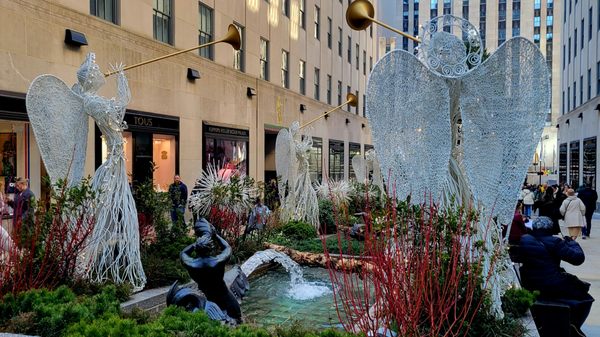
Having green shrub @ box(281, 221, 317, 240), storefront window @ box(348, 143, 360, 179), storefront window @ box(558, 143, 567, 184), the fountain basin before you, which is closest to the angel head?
the fountain basin

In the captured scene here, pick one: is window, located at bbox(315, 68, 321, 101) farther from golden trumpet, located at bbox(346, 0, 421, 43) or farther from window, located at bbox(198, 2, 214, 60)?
golden trumpet, located at bbox(346, 0, 421, 43)

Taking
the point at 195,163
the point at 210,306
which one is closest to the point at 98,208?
the point at 210,306

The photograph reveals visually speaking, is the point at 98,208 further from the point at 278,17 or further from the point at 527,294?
the point at 278,17

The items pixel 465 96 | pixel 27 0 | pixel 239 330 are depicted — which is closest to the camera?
pixel 239 330

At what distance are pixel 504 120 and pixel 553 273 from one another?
1.97 m

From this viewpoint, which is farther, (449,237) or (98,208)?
(98,208)

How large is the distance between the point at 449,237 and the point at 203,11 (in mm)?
16392

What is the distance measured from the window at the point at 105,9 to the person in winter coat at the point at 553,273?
40.9 feet

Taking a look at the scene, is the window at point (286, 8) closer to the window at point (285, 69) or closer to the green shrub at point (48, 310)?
the window at point (285, 69)

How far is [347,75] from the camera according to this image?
39531 millimetres

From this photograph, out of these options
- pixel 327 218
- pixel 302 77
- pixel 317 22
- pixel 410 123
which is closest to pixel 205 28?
pixel 327 218

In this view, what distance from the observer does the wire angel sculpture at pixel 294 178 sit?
44.7 ft

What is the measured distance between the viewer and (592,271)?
10.0 metres

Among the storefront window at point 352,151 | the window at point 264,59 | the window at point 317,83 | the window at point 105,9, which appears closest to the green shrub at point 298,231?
the window at point 105,9
